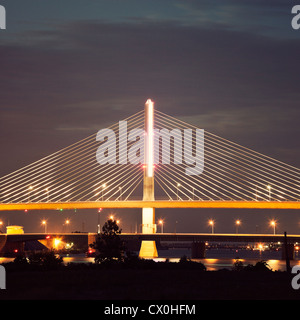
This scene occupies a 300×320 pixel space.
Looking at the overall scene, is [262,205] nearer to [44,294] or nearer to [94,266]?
[94,266]

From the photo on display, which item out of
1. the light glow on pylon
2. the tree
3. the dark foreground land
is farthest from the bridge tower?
the dark foreground land

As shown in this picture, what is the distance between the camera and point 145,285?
3469 centimetres

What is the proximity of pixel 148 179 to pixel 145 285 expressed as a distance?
190ft

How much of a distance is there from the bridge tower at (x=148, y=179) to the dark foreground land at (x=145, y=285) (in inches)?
1880

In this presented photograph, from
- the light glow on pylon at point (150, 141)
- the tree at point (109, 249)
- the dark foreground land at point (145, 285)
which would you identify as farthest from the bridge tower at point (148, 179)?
the dark foreground land at point (145, 285)

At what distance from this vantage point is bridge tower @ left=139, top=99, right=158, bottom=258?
92000 mm

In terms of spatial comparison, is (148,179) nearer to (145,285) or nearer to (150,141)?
(150,141)

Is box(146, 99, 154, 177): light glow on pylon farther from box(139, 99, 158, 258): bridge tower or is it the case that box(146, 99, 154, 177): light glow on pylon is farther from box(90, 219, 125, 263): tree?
box(90, 219, 125, 263): tree

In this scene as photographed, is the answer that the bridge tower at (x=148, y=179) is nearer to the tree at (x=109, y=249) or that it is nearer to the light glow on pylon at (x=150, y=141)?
the light glow on pylon at (x=150, y=141)

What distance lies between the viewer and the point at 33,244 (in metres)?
160

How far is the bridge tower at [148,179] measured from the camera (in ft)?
302

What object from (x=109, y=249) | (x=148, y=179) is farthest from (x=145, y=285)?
(x=148, y=179)

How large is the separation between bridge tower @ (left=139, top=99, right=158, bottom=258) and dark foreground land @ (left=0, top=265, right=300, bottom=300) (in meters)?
47.8
